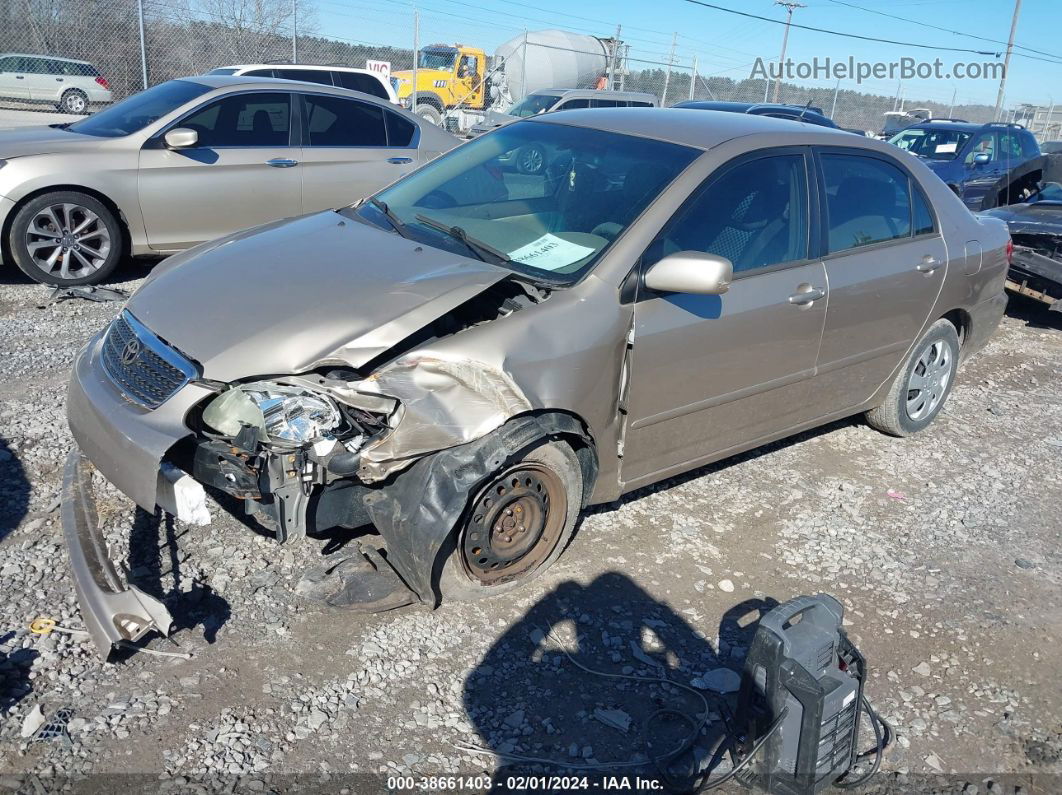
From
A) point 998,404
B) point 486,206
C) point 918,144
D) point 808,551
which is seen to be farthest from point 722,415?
point 918,144

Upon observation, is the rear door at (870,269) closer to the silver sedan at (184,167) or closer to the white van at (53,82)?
the silver sedan at (184,167)

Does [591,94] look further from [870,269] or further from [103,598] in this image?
[103,598]

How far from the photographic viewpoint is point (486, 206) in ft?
13.2

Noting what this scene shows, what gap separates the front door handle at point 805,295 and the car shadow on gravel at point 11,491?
352 centimetres

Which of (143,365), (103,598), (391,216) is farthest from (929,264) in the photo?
(103,598)

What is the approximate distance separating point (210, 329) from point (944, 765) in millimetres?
2937

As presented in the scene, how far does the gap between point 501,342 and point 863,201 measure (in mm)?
2402

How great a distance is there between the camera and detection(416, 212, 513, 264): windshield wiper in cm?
353

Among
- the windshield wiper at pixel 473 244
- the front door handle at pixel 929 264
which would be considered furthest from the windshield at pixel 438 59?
the windshield wiper at pixel 473 244

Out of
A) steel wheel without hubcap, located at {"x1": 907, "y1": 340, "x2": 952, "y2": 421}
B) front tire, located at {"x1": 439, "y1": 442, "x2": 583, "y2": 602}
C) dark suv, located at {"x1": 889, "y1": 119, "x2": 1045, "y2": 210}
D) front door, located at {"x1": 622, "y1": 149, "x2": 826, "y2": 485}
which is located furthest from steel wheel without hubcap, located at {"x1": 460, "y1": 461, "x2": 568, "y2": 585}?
dark suv, located at {"x1": 889, "y1": 119, "x2": 1045, "y2": 210}

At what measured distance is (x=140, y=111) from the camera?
7.05 metres

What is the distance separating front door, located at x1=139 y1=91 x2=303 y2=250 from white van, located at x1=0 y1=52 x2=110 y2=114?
12.6 m

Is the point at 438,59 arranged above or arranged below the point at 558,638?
above

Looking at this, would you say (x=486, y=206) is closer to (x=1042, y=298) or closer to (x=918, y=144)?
(x=1042, y=298)
